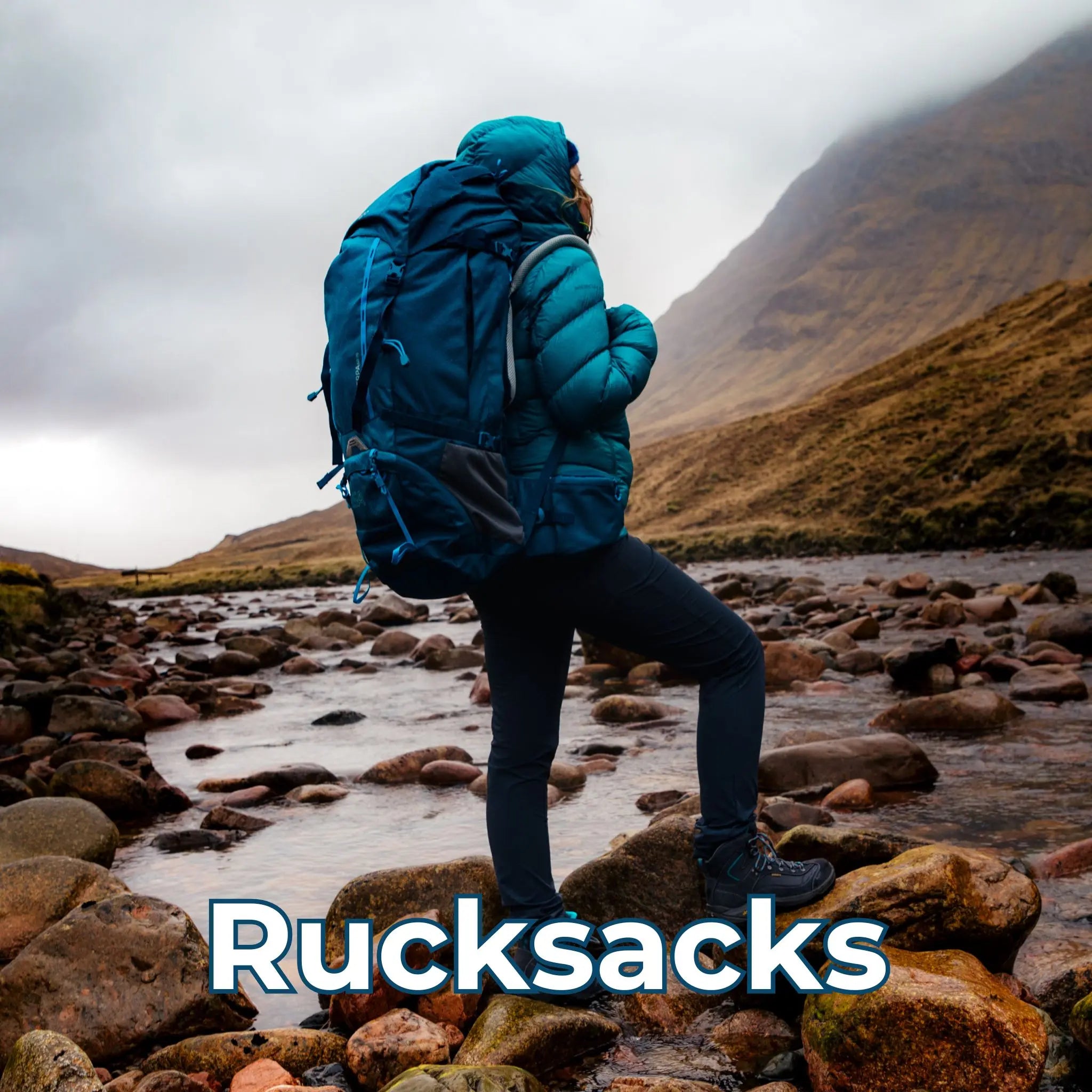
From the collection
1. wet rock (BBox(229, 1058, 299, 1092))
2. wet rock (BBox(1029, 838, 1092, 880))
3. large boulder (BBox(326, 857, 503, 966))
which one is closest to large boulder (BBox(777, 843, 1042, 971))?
wet rock (BBox(1029, 838, 1092, 880))

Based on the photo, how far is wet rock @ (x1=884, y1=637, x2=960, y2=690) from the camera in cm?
1045

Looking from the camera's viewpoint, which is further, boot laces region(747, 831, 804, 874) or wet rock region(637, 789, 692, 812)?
wet rock region(637, 789, 692, 812)

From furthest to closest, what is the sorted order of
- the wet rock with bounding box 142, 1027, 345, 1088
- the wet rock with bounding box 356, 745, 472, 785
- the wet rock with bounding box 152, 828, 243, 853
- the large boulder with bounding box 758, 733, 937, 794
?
the wet rock with bounding box 356, 745, 472, 785 → the large boulder with bounding box 758, 733, 937, 794 → the wet rock with bounding box 152, 828, 243, 853 → the wet rock with bounding box 142, 1027, 345, 1088

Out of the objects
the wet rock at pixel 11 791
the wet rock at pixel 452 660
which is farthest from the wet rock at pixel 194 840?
the wet rock at pixel 452 660

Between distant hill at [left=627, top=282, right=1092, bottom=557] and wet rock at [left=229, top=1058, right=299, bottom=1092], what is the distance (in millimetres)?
30868

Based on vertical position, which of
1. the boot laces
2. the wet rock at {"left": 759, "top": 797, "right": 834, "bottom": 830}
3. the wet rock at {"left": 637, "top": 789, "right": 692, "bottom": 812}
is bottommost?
the wet rock at {"left": 637, "top": 789, "right": 692, "bottom": 812}

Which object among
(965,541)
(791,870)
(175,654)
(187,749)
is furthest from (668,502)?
(791,870)

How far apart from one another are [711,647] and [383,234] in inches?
66.2

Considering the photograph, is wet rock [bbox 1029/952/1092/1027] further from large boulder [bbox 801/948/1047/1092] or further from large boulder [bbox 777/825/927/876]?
large boulder [bbox 777/825/927/876]

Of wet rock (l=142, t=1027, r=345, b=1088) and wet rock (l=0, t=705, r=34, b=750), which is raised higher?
wet rock (l=0, t=705, r=34, b=750)

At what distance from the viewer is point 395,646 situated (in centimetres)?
1794

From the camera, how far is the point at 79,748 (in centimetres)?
867

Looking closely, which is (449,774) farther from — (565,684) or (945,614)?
(945,614)

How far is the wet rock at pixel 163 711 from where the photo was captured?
38.4 ft
